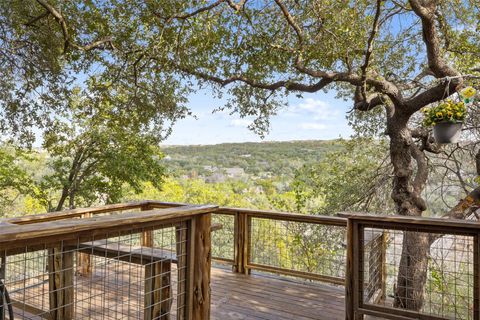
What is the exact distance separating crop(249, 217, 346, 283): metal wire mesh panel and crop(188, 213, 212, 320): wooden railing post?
175cm

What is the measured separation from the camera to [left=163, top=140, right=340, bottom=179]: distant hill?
12.0 m

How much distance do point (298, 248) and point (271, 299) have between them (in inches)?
131

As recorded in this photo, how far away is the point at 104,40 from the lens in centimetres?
607

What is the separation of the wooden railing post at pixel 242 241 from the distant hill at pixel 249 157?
5.40m

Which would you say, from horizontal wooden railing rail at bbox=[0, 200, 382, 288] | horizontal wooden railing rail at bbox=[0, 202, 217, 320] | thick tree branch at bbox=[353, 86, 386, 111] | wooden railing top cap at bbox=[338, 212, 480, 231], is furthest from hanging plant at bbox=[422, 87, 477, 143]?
horizontal wooden railing rail at bbox=[0, 202, 217, 320]

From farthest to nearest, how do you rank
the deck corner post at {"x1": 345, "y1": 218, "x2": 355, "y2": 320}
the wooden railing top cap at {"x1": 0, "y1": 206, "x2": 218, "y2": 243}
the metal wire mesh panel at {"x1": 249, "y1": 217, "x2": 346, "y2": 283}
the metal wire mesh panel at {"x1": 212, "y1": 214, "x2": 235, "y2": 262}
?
the metal wire mesh panel at {"x1": 212, "y1": 214, "x2": 235, "y2": 262} → the metal wire mesh panel at {"x1": 249, "y1": 217, "x2": 346, "y2": 283} → the deck corner post at {"x1": 345, "y1": 218, "x2": 355, "y2": 320} → the wooden railing top cap at {"x1": 0, "y1": 206, "x2": 218, "y2": 243}

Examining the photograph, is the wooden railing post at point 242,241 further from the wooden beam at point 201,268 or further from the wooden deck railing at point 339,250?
the wooden beam at point 201,268

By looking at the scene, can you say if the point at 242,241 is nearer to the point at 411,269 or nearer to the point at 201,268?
the point at 201,268

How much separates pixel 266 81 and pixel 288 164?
599cm

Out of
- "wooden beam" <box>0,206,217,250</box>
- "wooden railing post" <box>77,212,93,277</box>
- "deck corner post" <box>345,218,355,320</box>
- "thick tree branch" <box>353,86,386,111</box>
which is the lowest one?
"wooden railing post" <box>77,212,93,277</box>

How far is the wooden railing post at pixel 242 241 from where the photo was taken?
5.18m

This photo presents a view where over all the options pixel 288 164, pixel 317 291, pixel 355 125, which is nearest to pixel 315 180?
pixel 355 125

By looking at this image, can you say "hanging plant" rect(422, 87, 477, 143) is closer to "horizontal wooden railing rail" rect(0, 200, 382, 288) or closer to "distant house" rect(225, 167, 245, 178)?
"horizontal wooden railing rail" rect(0, 200, 382, 288)

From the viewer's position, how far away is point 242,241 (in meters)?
5.20
